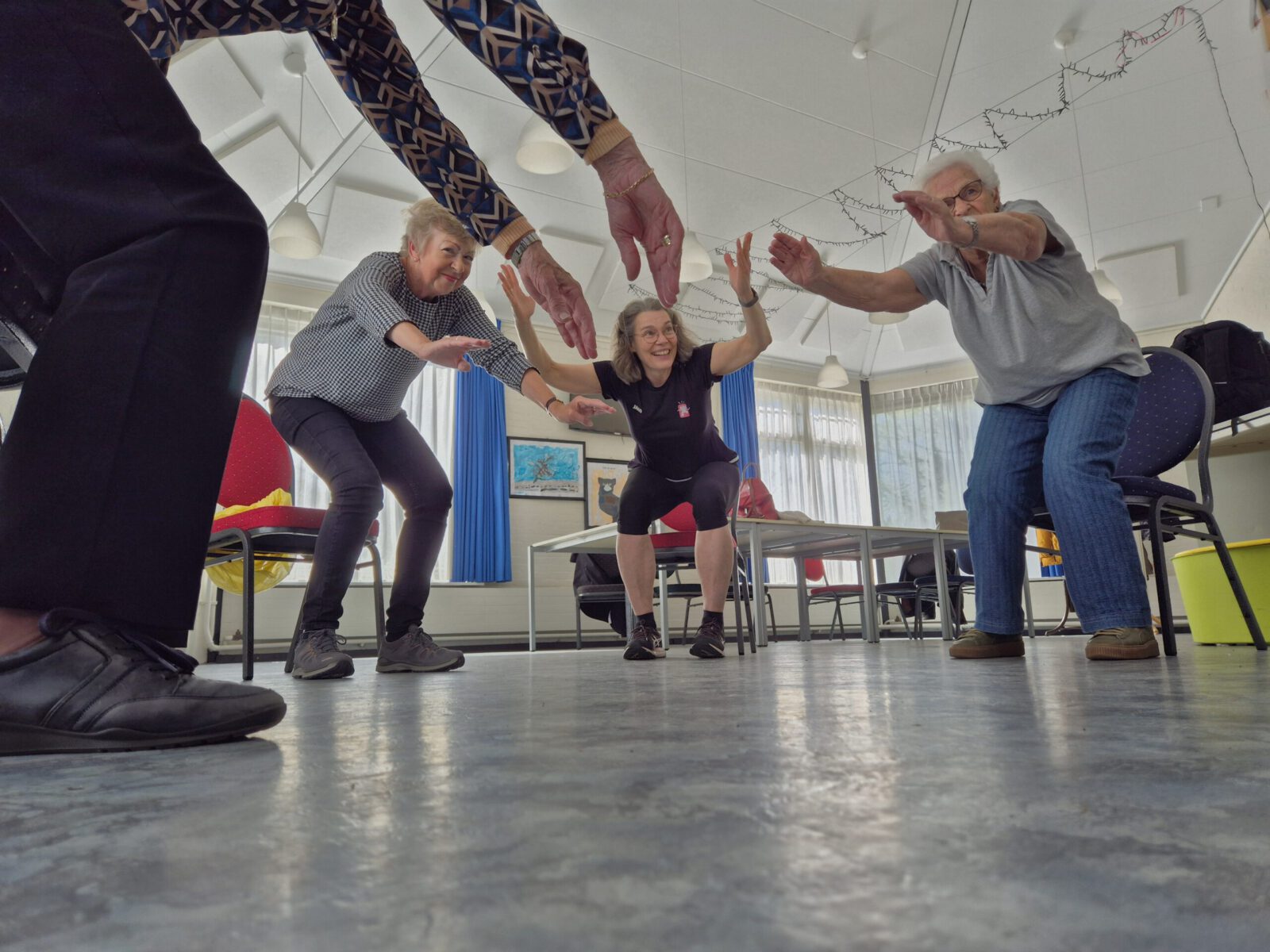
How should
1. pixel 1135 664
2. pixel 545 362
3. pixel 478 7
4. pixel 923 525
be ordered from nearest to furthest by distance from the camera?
pixel 478 7, pixel 1135 664, pixel 545 362, pixel 923 525

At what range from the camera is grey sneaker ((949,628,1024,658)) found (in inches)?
79.9

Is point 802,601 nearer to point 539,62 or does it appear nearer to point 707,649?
point 707,649

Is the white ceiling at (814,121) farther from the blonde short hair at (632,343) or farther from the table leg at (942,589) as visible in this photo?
the table leg at (942,589)

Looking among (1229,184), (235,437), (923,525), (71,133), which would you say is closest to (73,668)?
(71,133)

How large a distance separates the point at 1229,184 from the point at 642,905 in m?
7.75

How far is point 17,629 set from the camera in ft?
2.30

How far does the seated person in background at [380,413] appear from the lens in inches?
81.8

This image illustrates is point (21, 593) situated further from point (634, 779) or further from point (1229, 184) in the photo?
point (1229, 184)

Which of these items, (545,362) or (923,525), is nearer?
(545,362)

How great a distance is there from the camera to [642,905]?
0.83ft

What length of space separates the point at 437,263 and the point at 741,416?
6.52m

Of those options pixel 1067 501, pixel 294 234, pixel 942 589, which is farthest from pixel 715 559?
pixel 294 234

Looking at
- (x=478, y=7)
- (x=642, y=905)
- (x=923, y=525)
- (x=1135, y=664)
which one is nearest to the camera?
(x=642, y=905)

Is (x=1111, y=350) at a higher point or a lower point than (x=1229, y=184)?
lower
